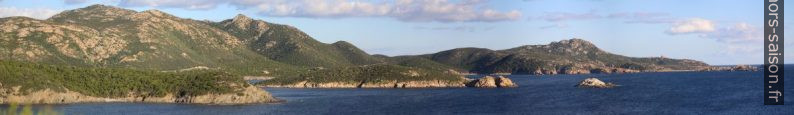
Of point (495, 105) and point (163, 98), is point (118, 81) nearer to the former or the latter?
point (163, 98)

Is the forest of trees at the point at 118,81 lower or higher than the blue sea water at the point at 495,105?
higher

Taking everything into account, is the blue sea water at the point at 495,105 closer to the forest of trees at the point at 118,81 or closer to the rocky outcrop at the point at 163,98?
the rocky outcrop at the point at 163,98

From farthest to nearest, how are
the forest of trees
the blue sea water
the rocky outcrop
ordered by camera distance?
the forest of trees → the rocky outcrop → the blue sea water

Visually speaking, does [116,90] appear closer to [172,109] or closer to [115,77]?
[115,77]

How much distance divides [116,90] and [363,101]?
48.5 metres

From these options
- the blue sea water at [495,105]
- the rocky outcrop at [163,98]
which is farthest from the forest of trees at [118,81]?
the blue sea water at [495,105]

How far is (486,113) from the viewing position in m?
133

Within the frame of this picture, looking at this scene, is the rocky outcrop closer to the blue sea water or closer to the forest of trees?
the forest of trees

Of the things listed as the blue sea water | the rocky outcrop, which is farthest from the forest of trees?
the blue sea water

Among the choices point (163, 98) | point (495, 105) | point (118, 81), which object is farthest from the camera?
point (118, 81)

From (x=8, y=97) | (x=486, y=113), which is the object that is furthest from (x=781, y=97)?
(x=8, y=97)

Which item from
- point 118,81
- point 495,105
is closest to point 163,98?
point 118,81

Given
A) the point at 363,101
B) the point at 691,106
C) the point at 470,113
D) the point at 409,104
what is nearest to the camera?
the point at 470,113

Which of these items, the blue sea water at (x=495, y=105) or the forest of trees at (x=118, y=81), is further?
the forest of trees at (x=118, y=81)
